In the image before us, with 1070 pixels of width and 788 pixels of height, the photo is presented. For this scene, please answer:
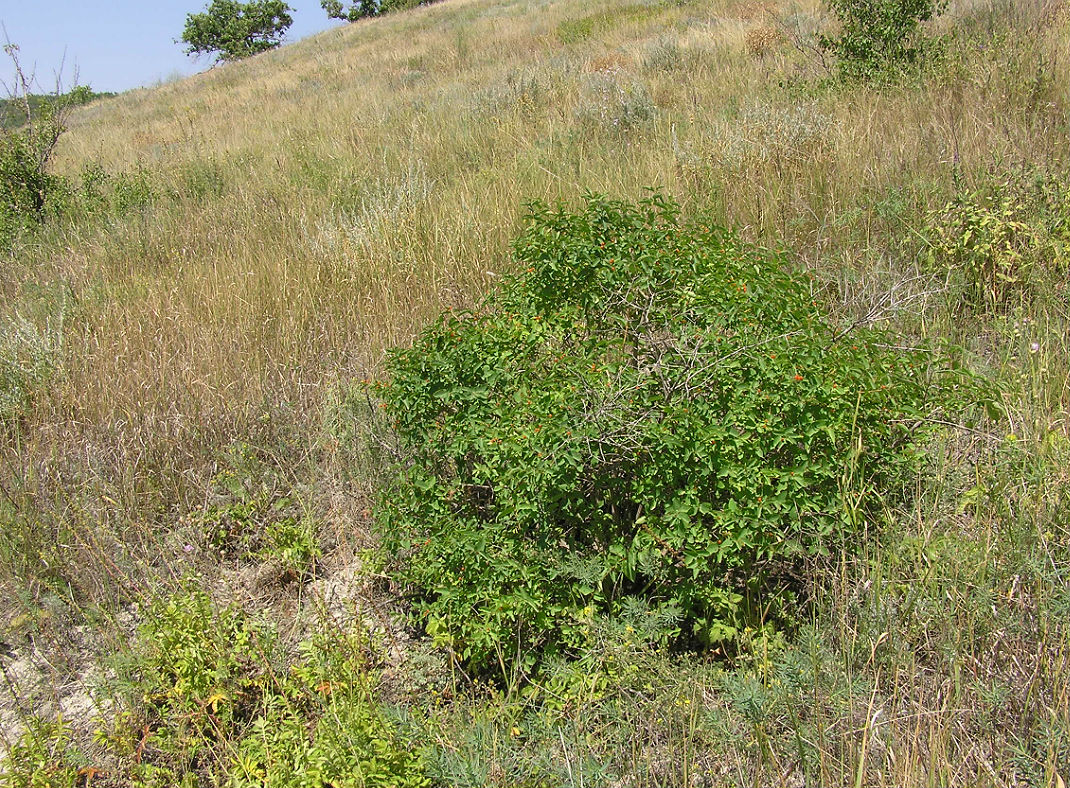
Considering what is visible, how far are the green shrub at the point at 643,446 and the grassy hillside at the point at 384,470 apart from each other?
20 cm

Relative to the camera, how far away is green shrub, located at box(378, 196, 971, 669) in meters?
2.12

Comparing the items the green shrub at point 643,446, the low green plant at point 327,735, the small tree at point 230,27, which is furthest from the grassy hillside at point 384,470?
the small tree at point 230,27

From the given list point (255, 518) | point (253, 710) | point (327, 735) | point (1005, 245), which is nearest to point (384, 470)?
point (255, 518)

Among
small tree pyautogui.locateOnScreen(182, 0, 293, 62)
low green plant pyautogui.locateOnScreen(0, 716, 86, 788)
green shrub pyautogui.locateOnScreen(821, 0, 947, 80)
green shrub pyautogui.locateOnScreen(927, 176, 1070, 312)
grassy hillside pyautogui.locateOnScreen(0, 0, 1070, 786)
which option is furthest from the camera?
small tree pyautogui.locateOnScreen(182, 0, 293, 62)

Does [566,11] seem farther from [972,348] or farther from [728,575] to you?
[728,575]

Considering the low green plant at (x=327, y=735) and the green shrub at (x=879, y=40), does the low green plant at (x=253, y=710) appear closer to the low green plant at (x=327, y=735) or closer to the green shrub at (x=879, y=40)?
the low green plant at (x=327, y=735)

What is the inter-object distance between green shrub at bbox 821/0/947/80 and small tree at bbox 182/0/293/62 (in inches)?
1370

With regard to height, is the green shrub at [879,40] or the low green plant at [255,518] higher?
the green shrub at [879,40]

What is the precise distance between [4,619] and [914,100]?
605 cm

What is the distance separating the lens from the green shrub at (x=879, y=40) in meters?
5.84

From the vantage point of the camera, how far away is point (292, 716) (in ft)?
7.29

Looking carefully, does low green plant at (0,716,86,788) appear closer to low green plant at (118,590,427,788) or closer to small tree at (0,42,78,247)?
low green plant at (118,590,427,788)

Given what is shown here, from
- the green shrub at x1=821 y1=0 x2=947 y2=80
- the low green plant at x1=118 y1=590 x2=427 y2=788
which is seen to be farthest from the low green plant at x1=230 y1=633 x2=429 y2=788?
the green shrub at x1=821 y1=0 x2=947 y2=80

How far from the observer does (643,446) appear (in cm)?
211
